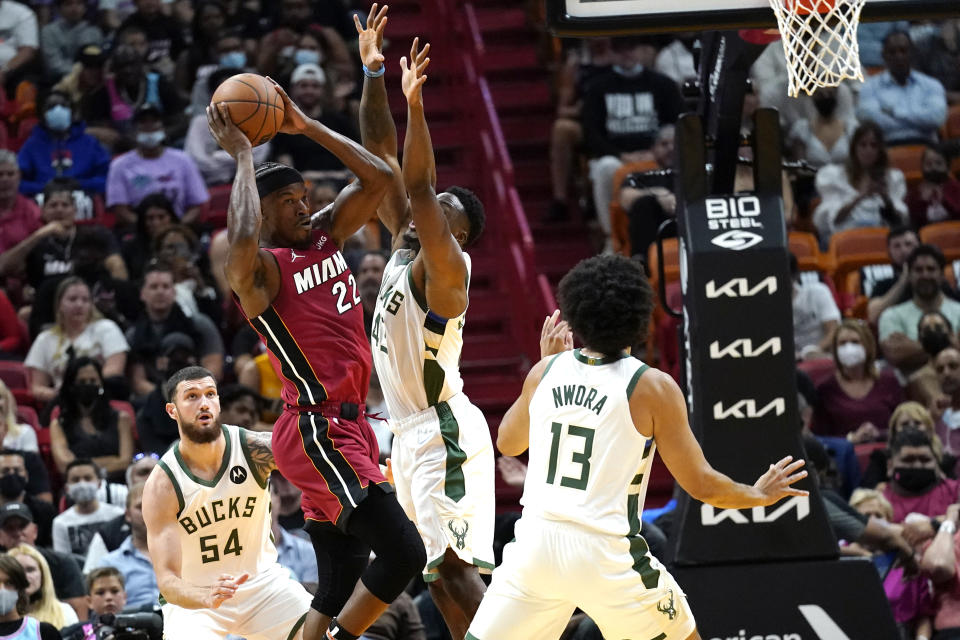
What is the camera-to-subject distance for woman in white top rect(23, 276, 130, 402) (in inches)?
440

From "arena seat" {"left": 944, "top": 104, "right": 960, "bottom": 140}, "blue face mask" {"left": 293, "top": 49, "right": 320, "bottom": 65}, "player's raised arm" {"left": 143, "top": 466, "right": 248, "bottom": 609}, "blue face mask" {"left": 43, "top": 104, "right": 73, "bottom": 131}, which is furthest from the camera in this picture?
"arena seat" {"left": 944, "top": 104, "right": 960, "bottom": 140}

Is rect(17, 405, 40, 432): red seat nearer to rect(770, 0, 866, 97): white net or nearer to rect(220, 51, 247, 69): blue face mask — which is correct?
rect(220, 51, 247, 69): blue face mask

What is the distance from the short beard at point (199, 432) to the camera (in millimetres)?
6805

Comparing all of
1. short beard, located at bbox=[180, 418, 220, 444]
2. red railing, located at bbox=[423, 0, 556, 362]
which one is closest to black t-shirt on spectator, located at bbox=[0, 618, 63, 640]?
short beard, located at bbox=[180, 418, 220, 444]

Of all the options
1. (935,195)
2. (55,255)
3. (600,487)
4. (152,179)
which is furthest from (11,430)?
(935,195)

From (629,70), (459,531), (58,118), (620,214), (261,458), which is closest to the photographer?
(459,531)

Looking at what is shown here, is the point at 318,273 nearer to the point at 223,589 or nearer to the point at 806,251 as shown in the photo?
the point at 223,589

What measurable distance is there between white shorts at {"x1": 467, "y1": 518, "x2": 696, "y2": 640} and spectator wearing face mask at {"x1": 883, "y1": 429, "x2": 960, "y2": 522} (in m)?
4.94

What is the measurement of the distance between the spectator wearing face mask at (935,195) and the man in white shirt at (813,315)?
2.26 m

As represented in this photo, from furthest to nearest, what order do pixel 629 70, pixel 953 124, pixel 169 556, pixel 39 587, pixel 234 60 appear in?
pixel 953 124, pixel 234 60, pixel 629 70, pixel 39 587, pixel 169 556

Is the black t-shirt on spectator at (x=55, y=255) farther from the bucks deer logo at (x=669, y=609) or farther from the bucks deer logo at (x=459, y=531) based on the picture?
the bucks deer logo at (x=669, y=609)

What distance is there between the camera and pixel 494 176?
12.9 m

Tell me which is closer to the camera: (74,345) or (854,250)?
(74,345)

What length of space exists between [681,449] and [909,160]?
9.64m
